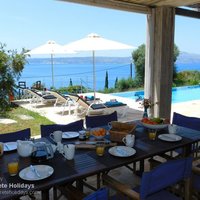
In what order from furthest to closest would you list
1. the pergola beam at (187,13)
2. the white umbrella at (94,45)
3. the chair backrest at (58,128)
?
the white umbrella at (94,45) < the pergola beam at (187,13) < the chair backrest at (58,128)

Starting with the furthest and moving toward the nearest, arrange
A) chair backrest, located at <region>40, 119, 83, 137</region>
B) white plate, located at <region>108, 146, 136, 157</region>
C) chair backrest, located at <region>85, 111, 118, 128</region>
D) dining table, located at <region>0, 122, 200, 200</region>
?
1. chair backrest, located at <region>85, 111, 118, 128</region>
2. chair backrest, located at <region>40, 119, 83, 137</region>
3. white plate, located at <region>108, 146, 136, 157</region>
4. dining table, located at <region>0, 122, 200, 200</region>

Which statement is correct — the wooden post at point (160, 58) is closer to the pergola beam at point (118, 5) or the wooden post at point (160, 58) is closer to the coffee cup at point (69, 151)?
the pergola beam at point (118, 5)

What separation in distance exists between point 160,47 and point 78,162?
3818 millimetres

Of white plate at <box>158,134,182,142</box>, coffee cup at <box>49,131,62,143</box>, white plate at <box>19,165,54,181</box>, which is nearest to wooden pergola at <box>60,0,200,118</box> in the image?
white plate at <box>158,134,182,142</box>

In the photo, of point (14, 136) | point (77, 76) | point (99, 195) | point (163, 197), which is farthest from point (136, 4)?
point (77, 76)

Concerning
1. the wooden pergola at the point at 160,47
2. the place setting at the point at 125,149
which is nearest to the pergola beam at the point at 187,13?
the wooden pergola at the point at 160,47

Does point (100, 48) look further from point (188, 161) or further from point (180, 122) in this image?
point (188, 161)

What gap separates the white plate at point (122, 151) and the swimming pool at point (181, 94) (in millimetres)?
8823

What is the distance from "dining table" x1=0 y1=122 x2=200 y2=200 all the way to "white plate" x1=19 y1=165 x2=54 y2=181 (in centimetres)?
2

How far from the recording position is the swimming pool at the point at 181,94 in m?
11.4

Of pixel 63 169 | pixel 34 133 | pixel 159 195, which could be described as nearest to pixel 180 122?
pixel 159 195

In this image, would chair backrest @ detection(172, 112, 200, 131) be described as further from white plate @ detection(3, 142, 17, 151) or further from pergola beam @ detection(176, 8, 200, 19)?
→ pergola beam @ detection(176, 8, 200, 19)

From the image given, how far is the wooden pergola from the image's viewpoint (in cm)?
500

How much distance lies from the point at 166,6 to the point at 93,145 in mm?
3806
